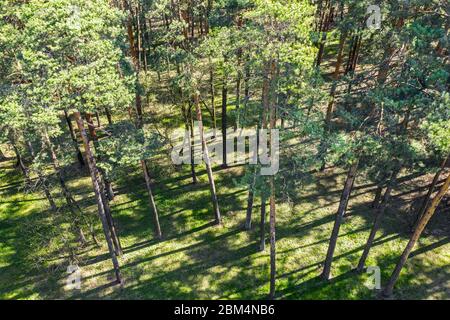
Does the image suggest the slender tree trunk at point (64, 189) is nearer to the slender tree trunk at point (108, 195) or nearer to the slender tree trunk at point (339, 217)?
the slender tree trunk at point (108, 195)

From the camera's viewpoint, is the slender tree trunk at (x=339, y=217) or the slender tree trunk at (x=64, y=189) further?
the slender tree trunk at (x=64, y=189)

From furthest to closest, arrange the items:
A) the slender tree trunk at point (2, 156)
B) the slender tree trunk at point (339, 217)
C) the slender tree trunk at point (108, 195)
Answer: the slender tree trunk at point (2, 156) < the slender tree trunk at point (108, 195) < the slender tree trunk at point (339, 217)

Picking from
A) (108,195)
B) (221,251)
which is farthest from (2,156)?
(221,251)

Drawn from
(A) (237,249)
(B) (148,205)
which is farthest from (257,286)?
(B) (148,205)

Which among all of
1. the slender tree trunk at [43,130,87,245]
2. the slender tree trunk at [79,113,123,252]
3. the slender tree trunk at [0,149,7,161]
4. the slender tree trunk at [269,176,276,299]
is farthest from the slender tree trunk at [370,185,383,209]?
the slender tree trunk at [0,149,7,161]

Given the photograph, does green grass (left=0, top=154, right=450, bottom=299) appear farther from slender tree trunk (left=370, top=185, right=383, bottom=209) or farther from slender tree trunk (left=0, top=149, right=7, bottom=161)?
slender tree trunk (left=0, top=149, right=7, bottom=161)

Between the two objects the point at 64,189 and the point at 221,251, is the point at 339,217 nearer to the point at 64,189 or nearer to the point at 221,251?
the point at 221,251

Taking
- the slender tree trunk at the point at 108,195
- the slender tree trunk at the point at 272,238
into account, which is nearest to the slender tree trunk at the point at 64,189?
the slender tree trunk at the point at 108,195
